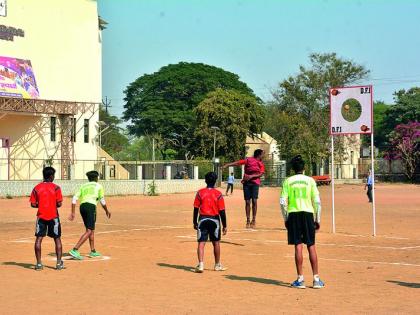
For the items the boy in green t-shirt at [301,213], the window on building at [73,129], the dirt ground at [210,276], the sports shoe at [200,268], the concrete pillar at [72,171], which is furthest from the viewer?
the window on building at [73,129]

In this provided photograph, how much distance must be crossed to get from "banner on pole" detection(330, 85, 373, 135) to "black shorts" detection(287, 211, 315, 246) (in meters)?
7.71

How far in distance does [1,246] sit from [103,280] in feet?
19.5

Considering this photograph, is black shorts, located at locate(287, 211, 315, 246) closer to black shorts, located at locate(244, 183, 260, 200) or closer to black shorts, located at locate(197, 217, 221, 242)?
black shorts, located at locate(197, 217, 221, 242)

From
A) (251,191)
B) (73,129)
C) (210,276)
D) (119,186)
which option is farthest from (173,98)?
(210,276)

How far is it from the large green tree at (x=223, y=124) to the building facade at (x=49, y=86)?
13955mm

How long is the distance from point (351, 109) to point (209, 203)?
7.65m

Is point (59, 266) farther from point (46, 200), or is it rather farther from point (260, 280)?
point (260, 280)

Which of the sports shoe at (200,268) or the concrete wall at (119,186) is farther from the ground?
the concrete wall at (119,186)

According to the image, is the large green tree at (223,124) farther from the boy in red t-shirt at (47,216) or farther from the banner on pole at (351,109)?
the boy in red t-shirt at (47,216)

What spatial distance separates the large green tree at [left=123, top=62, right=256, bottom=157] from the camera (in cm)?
8538

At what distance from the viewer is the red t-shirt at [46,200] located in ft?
40.4

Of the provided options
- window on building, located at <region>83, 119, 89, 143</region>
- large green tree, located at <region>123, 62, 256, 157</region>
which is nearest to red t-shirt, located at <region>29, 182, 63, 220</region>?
window on building, located at <region>83, 119, 89, 143</region>

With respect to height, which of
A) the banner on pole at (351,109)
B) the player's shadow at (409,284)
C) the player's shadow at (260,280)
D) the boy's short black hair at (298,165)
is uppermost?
the banner on pole at (351,109)

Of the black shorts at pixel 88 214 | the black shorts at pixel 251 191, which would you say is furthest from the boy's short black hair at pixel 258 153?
the black shorts at pixel 88 214
